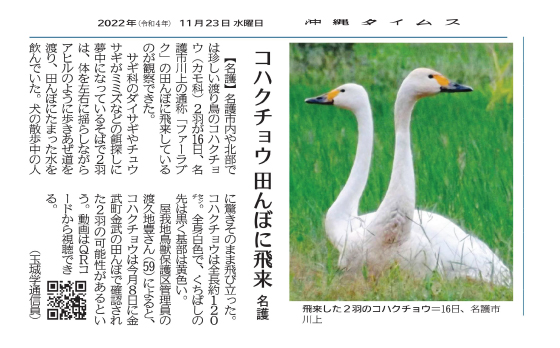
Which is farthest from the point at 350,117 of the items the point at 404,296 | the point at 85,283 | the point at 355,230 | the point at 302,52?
the point at 85,283

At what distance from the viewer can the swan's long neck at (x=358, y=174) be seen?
16.2 ft

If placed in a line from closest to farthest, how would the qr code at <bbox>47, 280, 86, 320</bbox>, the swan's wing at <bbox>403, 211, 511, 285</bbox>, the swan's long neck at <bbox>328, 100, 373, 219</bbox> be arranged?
the qr code at <bbox>47, 280, 86, 320</bbox> < the swan's wing at <bbox>403, 211, 511, 285</bbox> < the swan's long neck at <bbox>328, 100, 373, 219</bbox>

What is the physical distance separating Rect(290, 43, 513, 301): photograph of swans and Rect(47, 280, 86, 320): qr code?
1.00 m

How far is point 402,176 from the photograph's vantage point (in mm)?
4496

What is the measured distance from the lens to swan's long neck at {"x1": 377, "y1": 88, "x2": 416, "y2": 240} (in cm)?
450

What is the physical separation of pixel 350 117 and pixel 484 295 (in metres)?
1.85

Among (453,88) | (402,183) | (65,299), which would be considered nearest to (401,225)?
(402,183)

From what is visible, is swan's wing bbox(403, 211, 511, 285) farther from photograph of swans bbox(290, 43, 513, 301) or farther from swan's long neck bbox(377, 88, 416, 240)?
swan's long neck bbox(377, 88, 416, 240)

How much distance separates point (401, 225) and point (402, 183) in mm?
201

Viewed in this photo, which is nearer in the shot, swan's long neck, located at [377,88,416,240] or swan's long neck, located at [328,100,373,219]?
swan's long neck, located at [377,88,416,240]

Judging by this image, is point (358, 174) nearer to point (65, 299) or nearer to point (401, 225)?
point (401, 225)

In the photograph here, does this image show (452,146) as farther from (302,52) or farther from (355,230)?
(302,52)

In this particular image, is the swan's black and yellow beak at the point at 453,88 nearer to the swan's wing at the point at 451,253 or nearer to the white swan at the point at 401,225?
the white swan at the point at 401,225

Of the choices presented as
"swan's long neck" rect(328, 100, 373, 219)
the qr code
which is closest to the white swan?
"swan's long neck" rect(328, 100, 373, 219)
